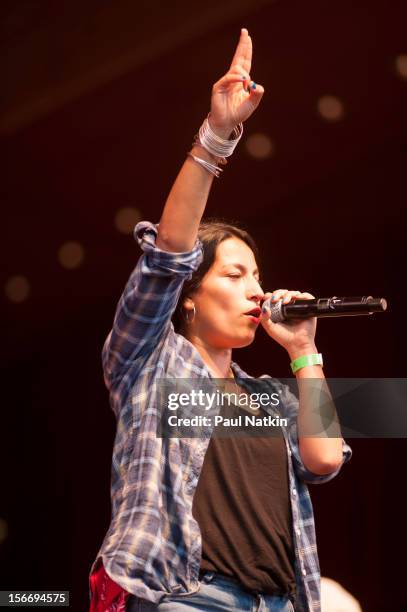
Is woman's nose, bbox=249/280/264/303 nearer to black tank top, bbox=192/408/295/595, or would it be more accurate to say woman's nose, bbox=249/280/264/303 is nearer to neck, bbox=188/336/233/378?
neck, bbox=188/336/233/378

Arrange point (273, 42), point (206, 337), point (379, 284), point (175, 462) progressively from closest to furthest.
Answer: point (175, 462) < point (206, 337) < point (273, 42) < point (379, 284)

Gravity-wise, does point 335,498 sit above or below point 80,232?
below

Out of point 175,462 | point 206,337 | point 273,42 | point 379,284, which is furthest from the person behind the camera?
point 379,284

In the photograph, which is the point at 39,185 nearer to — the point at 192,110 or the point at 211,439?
the point at 192,110

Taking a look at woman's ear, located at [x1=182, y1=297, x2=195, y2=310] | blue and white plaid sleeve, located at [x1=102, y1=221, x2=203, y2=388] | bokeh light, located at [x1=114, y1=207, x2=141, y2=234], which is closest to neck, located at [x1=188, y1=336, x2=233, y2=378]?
woman's ear, located at [x1=182, y1=297, x2=195, y2=310]

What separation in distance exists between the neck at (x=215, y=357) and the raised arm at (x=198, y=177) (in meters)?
0.32

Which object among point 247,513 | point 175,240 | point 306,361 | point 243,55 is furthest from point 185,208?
point 247,513

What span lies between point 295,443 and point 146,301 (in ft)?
1.37

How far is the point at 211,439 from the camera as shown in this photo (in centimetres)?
141

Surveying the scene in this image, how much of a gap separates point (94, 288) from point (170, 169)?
1.56 ft

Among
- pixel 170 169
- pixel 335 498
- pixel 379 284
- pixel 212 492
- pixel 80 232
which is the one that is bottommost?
pixel 212 492

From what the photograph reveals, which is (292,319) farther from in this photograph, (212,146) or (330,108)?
(330,108)

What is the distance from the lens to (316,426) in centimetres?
151

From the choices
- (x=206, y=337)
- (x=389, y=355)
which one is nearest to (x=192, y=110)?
(x=389, y=355)
